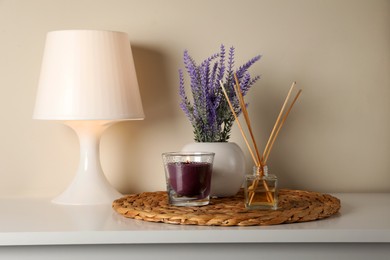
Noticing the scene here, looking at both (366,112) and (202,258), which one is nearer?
(202,258)

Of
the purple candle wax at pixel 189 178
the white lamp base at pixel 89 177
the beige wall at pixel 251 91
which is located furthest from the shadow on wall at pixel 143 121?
the purple candle wax at pixel 189 178

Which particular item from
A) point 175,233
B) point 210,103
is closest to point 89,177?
point 210,103

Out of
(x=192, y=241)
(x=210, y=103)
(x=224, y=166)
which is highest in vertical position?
(x=210, y=103)

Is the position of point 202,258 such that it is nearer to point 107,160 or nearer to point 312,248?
point 312,248

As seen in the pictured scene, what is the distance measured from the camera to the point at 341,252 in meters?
1.02

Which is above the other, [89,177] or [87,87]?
[87,87]

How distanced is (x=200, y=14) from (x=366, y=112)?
1.49 feet

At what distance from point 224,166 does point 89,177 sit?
0.29 metres

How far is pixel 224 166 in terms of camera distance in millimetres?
1271

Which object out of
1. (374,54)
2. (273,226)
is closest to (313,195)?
(273,226)

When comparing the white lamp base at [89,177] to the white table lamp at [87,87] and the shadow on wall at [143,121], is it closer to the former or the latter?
the white table lamp at [87,87]

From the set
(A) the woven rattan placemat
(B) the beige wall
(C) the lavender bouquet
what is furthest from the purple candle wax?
(B) the beige wall

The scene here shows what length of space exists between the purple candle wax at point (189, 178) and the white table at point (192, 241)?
12 cm

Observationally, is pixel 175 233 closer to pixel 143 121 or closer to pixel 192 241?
pixel 192 241
